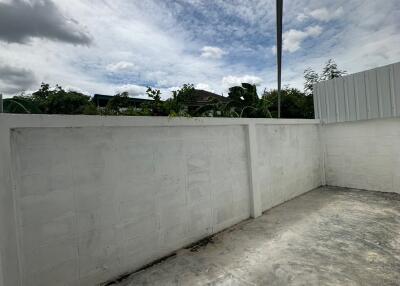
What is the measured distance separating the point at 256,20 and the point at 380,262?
6.01 meters

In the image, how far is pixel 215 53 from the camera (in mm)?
8742

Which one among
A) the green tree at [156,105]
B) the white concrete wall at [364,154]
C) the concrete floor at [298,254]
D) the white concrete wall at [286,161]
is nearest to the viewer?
the concrete floor at [298,254]

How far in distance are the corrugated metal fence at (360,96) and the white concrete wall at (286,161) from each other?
0.80 m

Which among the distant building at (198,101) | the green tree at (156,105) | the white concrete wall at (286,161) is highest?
the distant building at (198,101)

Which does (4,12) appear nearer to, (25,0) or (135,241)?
(25,0)

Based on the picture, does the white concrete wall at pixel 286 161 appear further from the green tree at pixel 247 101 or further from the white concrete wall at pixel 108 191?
the green tree at pixel 247 101

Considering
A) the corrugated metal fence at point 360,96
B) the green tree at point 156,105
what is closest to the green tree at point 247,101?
the corrugated metal fence at point 360,96

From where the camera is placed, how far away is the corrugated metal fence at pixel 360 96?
5.98 meters

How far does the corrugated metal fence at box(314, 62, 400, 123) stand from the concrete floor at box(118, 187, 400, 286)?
2.76m

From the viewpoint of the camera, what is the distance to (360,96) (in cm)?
658

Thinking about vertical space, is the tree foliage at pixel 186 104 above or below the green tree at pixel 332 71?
below

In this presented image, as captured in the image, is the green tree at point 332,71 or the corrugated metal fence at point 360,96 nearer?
the corrugated metal fence at point 360,96

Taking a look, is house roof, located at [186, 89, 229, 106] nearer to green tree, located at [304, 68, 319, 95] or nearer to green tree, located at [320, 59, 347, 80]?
green tree, located at [304, 68, 319, 95]

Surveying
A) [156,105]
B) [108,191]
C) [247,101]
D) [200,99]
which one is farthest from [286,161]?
[200,99]
